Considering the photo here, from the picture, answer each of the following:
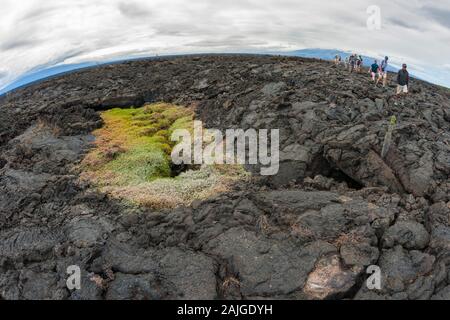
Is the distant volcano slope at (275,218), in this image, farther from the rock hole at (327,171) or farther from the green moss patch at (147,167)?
the green moss patch at (147,167)

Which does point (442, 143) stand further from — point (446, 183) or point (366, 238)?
point (366, 238)

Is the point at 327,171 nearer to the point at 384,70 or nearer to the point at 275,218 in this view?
the point at 275,218

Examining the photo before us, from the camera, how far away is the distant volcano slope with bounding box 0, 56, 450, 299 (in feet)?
49.6

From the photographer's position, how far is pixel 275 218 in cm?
1780

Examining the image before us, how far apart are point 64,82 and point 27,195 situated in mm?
30067

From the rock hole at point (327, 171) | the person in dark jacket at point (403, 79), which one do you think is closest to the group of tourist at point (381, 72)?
the person in dark jacket at point (403, 79)

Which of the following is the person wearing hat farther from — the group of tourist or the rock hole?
the rock hole

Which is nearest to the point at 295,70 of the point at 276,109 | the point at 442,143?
the point at 276,109

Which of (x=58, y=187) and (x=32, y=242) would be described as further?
(x=58, y=187)

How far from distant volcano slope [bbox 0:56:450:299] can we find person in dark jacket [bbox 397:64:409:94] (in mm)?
841

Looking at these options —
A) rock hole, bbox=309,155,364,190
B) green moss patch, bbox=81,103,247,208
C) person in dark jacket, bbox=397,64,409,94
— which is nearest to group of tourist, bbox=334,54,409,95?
person in dark jacket, bbox=397,64,409,94

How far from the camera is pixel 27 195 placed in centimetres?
2161

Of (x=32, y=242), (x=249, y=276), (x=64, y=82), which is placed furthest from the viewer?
(x=64, y=82)

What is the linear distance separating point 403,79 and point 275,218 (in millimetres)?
16158
